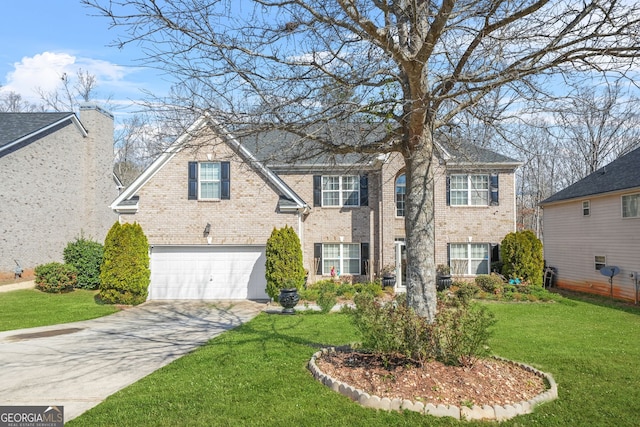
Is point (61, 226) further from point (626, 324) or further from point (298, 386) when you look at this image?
point (626, 324)

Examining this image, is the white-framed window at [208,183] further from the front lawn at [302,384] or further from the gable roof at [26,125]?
the gable roof at [26,125]

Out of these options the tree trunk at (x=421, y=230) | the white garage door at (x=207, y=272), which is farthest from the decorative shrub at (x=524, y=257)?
the tree trunk at (x=421, y=230)

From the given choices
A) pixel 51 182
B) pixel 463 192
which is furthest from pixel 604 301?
pixel 51 182

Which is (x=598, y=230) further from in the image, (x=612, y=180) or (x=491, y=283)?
(x=491, y=283)

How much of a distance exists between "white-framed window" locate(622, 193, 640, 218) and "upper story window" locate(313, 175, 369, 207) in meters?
10.1

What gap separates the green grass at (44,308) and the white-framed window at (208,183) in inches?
202

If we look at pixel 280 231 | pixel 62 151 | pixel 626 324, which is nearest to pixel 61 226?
pixel 62 151

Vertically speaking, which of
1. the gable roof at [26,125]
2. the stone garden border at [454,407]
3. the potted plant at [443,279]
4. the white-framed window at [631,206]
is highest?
the gable roof at [26,125]

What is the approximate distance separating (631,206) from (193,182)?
55.3ft

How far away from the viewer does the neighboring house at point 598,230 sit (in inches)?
658

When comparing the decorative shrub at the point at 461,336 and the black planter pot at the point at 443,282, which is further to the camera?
the black planter pot at the point at 443,282

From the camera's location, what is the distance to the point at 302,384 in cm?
639

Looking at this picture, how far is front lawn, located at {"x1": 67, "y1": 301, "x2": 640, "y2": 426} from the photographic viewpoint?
17.2 feet

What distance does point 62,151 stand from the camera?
20.8 meters
